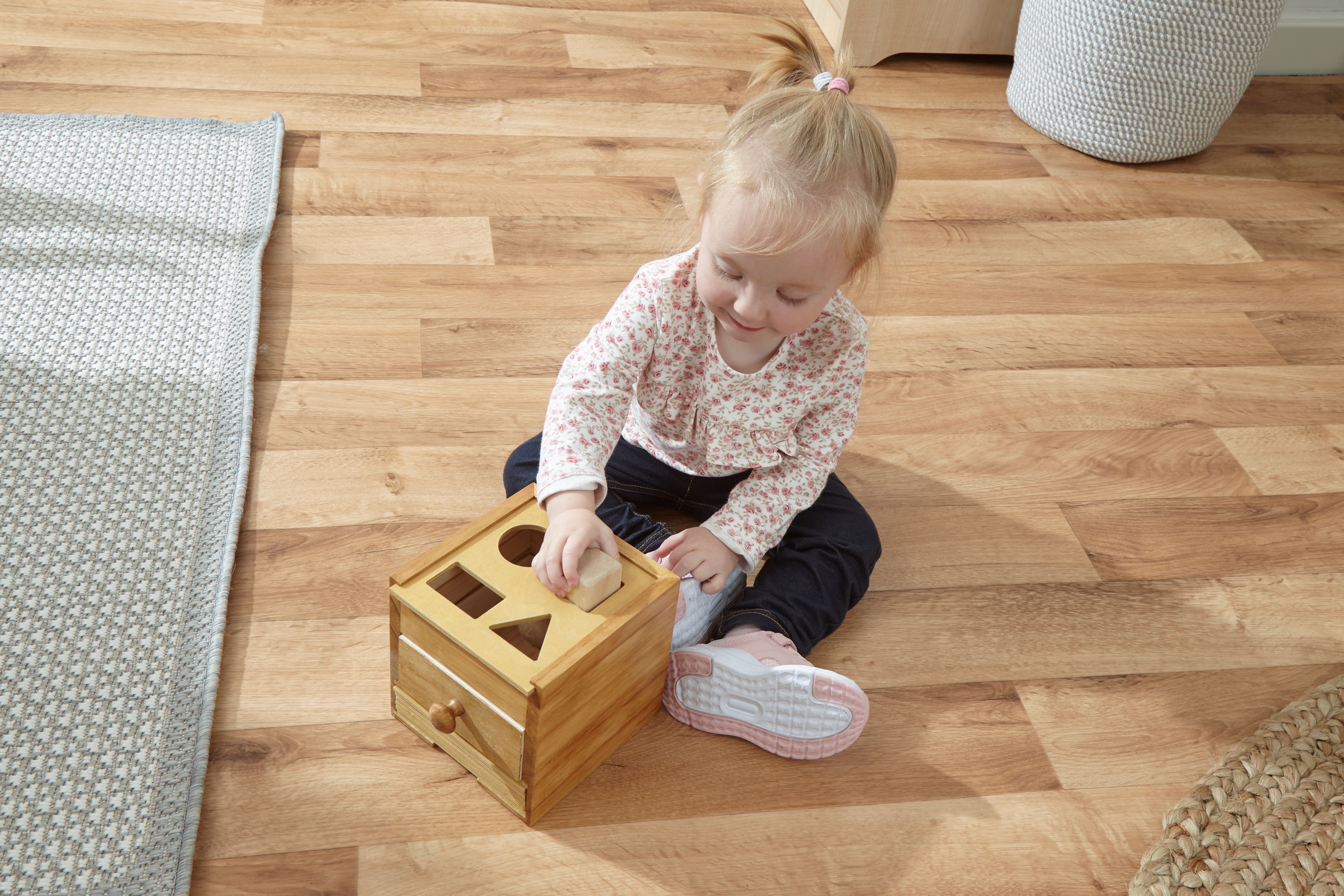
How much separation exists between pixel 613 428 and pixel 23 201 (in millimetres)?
925

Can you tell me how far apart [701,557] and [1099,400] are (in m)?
0.66

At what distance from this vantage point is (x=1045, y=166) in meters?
1.83

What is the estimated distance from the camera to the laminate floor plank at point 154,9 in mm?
1856

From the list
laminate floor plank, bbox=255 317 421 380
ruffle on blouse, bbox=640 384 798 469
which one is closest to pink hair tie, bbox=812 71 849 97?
ruffle on blouse, bbox=640 384 798 469

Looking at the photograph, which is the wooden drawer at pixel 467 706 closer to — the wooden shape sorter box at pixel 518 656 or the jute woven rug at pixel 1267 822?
the wooden shape sorter box at pixel 518 656

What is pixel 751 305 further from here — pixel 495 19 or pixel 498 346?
pixel 495 19

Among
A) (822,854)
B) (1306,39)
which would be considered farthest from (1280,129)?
(822,854)

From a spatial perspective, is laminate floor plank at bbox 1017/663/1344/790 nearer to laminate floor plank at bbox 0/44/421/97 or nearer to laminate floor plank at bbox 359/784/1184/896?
laminate floor plank at bbox 359/784/1184/896

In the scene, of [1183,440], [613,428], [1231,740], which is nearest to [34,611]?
[613,428]

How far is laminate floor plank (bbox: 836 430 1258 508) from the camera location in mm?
1245

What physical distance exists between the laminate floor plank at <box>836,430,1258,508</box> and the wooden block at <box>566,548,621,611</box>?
Answer: 0.46 m

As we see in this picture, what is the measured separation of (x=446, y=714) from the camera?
0.87 m

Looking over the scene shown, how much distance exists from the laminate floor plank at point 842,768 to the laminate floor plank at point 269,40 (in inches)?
51.5

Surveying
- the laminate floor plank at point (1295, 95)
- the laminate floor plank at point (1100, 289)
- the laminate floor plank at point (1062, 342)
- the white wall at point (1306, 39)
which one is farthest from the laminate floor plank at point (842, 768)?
the white wall at point (1306, 39)
